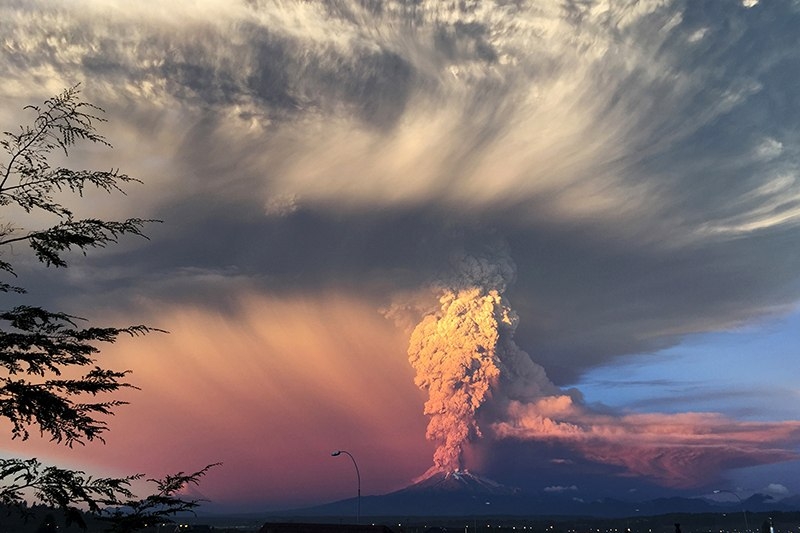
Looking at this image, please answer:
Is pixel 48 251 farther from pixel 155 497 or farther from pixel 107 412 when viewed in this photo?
pixel 155 497

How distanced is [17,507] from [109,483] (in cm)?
178

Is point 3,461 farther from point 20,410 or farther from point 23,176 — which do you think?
point 23,176

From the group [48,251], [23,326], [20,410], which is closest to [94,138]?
[48,251]

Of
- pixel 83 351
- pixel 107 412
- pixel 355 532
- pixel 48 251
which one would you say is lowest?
pixel 355 532

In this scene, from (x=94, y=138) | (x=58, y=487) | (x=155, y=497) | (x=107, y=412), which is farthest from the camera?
(x=155, y=497)

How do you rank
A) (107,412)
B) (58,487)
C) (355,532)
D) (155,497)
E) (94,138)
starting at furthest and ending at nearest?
(355,532)
(155,497)
(107,412)
(94,138)
(58,487)

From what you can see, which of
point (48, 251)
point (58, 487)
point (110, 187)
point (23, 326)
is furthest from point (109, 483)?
point (110, 187)

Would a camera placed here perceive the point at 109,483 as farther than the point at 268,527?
No

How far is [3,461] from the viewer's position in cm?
1384

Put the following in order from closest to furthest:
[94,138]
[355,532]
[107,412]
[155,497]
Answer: [94,138] < [107,412] < [155,497] < [355,532]

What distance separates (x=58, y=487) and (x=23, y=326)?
3.38 m

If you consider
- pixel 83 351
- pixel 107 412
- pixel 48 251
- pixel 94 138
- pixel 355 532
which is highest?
pixel 94 138

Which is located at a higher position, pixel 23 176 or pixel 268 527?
pixel 23 176

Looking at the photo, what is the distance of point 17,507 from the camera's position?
13.9m
